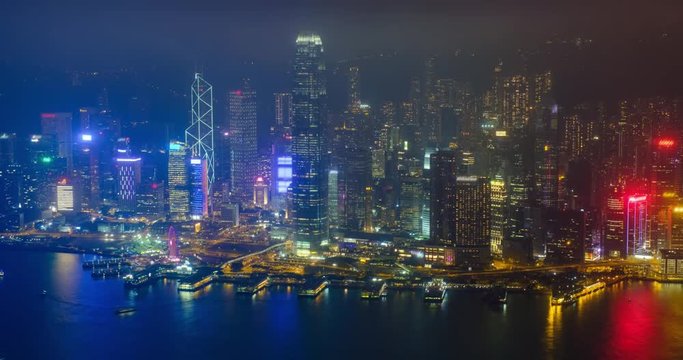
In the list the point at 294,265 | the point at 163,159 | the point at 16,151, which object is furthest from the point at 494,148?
the point at 16,151

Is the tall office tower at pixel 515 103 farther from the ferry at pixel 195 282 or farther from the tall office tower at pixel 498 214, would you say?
the ferry at pixel 195 282

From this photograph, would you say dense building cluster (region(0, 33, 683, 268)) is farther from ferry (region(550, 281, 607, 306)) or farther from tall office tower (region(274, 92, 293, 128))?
ferry (region(550, 281, 607, 306))

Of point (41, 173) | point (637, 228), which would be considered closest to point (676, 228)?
point (637, 228)

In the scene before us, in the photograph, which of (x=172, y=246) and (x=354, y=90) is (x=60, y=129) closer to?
(x=172, y=246)

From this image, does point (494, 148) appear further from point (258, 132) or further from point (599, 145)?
point (258, 132)

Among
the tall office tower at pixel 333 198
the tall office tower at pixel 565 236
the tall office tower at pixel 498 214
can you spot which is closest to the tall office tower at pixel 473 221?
the tall office tower at pixel 498 214
